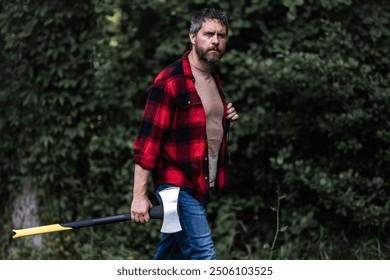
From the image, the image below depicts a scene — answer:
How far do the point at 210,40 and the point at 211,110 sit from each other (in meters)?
0.37

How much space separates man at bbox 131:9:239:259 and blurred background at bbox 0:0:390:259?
79.5 inches

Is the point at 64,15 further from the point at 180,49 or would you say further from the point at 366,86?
the point at 366,86

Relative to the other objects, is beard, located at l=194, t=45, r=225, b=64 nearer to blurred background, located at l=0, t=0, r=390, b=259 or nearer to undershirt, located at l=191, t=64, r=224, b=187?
undershirt, located at l=191, t=64, r=224, b=187

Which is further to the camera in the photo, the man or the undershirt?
the undershirt

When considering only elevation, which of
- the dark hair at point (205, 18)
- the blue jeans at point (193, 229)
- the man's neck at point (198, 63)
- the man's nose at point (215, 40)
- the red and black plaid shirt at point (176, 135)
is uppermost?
the dark hair at point (205, 18)

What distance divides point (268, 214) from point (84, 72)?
Answer: 2.03m

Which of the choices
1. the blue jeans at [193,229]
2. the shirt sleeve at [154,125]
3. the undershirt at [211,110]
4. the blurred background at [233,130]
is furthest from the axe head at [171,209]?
the blurred background at [233,130]

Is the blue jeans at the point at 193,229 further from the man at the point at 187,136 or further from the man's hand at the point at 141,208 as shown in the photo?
the man's hand at the point at 141,208

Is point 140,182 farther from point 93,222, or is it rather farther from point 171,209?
point 93,222

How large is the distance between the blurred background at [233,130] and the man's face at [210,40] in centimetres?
202

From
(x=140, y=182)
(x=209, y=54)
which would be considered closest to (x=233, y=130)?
(x=209, y=54)

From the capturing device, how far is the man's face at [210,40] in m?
3.99

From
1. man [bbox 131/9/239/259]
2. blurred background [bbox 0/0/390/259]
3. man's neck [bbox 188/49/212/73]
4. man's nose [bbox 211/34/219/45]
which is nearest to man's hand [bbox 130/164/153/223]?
man [bbox 131/9/239/259]

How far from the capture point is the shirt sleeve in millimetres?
3936
